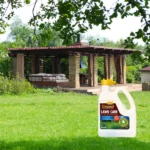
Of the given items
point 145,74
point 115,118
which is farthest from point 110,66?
point 115,118

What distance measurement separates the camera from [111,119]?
4.22 metres

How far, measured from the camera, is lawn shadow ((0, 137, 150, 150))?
239 inches

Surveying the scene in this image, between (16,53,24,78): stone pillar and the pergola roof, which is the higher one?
the pergola roof

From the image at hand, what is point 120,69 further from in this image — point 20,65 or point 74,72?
point 20,65

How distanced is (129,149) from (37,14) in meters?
2.42

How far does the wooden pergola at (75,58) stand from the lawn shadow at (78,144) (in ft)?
49.5

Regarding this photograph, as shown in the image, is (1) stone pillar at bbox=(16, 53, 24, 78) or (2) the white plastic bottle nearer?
(2) the white plastic bottle

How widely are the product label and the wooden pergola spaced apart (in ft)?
57.1

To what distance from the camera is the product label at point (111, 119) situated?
13.6 ft

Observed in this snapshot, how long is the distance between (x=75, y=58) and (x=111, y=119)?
60.8ft

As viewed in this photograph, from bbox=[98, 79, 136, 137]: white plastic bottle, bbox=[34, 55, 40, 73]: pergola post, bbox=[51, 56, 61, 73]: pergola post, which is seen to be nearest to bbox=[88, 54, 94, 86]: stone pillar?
bbox=[51, 56, 61, 73]: pergola post

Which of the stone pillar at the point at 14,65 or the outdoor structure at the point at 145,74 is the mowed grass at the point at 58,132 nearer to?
the stone pillar at the point at 14,65

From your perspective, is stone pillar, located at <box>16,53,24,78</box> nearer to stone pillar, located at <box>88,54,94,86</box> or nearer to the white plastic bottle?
stone pillar, located at <box>88,54,94,86</box>

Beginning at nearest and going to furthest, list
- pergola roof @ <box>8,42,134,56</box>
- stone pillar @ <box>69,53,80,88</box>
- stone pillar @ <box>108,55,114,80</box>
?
pergola roof @ <box>8,42,134,56</box>, stone pillar @ <box>69,53,80,88</box>, stone pillar @ <box>108,55,114,80</box>
